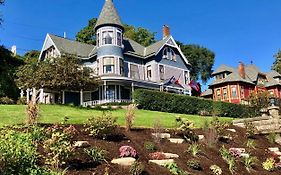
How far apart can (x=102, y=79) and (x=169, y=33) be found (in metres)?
14.9

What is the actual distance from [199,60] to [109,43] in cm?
3716

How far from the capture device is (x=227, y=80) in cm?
5012

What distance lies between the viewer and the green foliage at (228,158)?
12116 mm

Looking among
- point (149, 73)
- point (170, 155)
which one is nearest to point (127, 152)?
point (170, 155)

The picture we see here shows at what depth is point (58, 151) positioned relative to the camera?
28.7 ft

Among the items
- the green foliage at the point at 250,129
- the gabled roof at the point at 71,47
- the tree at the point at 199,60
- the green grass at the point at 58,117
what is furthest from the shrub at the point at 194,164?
the tree at the point at 199,60

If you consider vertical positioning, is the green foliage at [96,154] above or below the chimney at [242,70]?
below

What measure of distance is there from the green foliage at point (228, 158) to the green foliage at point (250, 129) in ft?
14.9

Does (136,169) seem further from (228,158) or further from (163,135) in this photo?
(228,158)

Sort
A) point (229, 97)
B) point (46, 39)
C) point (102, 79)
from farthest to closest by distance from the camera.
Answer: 1. point (229, 97)
2. point (46, 39)
3. point (102, 79)

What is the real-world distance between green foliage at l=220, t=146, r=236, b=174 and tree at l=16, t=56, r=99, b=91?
13012 mm

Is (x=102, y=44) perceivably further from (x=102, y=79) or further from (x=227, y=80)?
(x=227, y=80)

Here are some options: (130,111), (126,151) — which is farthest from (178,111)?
(126,151)

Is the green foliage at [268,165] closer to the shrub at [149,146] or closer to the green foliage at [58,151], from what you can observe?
the shrub at [149,146]
